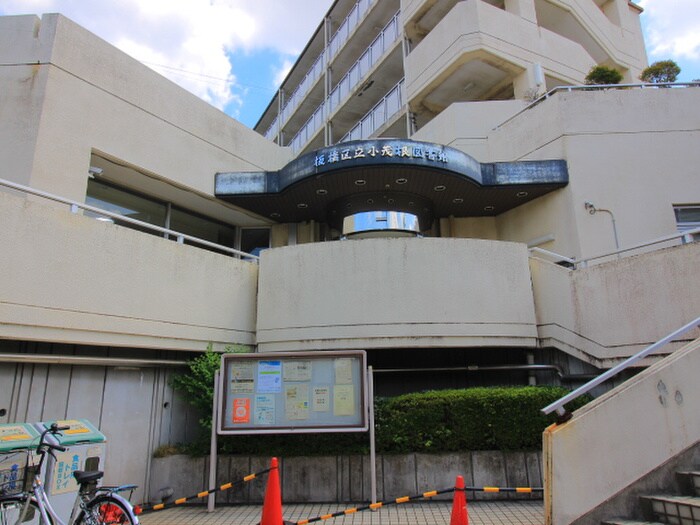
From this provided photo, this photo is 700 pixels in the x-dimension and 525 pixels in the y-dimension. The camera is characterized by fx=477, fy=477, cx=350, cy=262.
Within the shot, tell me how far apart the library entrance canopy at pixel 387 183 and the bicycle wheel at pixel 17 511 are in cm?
790

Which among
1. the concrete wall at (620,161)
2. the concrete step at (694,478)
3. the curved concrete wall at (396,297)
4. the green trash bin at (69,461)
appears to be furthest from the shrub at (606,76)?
the green trash bin at (69,461)

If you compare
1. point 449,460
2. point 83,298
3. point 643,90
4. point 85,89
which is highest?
point 643,90

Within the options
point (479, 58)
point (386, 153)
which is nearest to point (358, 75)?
point (479, 58)

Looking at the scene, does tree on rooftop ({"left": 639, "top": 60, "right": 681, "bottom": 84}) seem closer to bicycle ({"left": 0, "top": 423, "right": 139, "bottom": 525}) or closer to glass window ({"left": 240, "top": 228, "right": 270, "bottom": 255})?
glass window ({"left": 240, "top": 228, "right": 270, "bottom": 255})

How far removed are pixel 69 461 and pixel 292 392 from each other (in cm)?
298

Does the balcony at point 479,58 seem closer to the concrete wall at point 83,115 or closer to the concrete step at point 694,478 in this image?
the concrete wall at point 83,115

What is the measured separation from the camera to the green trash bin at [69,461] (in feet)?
17.0

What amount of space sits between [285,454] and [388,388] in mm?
3139

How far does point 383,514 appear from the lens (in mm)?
6496

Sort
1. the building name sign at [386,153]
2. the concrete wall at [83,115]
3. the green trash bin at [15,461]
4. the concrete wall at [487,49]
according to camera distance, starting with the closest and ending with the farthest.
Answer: the green trash bin at [15,461], the concrete wall at [83,115], the building name sign at [386,153], the concrete wall at [487,49]

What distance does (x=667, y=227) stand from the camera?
10812 millimetres

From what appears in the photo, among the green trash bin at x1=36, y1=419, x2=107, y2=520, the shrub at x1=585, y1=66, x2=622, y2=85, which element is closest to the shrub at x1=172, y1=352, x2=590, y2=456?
the green trash bin at x1=36, y1=419, x2=107, y2=520

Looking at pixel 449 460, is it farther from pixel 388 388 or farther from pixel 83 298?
pixel 83 298

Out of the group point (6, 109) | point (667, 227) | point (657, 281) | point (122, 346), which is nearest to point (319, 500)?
point (122, 346)
